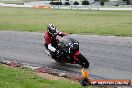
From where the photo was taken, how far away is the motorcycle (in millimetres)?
13500

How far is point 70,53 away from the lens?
13.6m

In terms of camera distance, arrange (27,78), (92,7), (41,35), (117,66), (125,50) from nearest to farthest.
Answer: (27,78)
(117,66)
(125,50)
(41,35)
(92,7)

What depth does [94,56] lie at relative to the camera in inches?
623

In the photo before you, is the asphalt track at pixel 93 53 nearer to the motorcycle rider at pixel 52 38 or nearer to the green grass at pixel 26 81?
the motorcycle rider at pixel 52 38

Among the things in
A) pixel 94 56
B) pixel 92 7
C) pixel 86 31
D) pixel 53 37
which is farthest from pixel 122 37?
pixel 92 7

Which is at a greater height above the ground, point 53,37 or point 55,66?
point 53,37

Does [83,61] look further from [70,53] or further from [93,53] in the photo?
[93,53]

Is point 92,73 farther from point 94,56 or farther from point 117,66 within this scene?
point 94,56

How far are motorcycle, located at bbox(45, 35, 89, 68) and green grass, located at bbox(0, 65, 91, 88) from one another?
1772 mm

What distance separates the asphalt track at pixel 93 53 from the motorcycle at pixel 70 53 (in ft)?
0.83

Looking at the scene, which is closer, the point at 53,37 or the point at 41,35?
the point at 53,37

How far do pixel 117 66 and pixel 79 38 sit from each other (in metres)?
8.78

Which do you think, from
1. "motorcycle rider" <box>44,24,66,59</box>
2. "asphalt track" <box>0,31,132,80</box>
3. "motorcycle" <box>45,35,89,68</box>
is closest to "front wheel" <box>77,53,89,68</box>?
"motorcycle" <box>45,35,89,68</box>

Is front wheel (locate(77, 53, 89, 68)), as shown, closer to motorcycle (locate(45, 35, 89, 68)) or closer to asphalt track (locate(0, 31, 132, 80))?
motorcycle (locate(45, 35, 89, 68))
